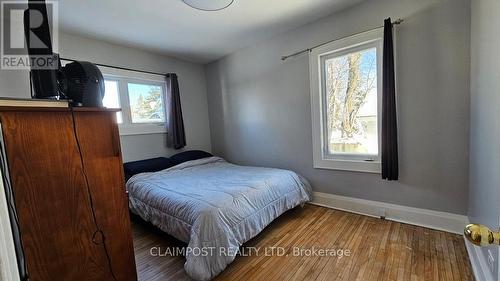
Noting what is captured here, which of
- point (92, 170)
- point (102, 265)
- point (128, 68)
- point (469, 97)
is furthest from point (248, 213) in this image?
point (128, 68)

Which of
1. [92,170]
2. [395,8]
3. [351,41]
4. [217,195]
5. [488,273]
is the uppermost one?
[395,8]

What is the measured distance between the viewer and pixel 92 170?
1.05m

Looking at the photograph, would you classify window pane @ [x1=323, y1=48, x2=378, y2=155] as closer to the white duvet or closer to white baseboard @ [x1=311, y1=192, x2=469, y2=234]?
white baseboard @ [x1=311, y1=192, x2=469, y2=234]

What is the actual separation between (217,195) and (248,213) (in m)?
0.32

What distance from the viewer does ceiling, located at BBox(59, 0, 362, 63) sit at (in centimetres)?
216

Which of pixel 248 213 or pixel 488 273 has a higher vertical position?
pixel 248 213

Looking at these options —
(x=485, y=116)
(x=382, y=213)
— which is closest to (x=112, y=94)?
(x=382, y=213)

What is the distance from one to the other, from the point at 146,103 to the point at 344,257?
3.31 metres

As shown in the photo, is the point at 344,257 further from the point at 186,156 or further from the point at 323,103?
the point at 186,156

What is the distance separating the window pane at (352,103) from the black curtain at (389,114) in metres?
0.20

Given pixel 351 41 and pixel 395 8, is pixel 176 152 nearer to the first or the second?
pixel 351 41

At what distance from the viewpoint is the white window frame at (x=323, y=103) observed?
2.27 m

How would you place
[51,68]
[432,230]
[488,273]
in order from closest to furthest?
[51,68], [488,273], [432,230]

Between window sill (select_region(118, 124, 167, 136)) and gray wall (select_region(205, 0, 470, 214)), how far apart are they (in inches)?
65.5
